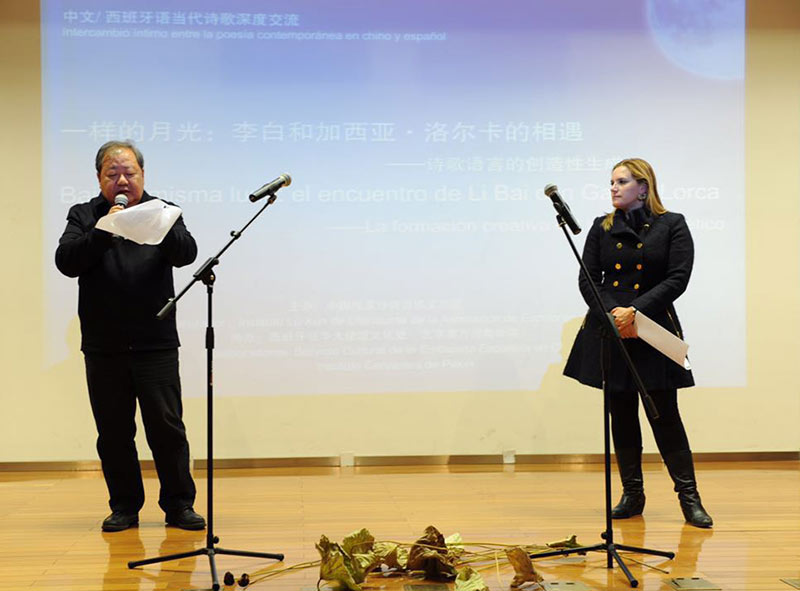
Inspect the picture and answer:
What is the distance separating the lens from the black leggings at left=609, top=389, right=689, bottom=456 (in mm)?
4207

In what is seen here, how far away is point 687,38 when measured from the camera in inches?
235

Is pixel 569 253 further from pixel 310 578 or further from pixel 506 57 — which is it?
pixel 310 578

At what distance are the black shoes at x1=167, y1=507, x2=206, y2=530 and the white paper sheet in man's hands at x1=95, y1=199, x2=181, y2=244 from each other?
120cm

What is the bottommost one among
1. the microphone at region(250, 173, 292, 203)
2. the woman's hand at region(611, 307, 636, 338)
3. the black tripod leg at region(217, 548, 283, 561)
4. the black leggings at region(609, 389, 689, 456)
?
the black tripod leg at region(217, 548, 283, 561)

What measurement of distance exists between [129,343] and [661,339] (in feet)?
6.90

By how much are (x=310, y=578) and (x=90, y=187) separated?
3.18 m

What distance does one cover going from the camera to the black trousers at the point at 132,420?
405 cm

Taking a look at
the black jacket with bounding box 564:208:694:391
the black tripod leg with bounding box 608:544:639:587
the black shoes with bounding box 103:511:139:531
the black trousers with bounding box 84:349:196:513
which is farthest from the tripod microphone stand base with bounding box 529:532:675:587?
the black shoes with bounding box 103:511:139:531

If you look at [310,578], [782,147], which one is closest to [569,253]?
[782,147]

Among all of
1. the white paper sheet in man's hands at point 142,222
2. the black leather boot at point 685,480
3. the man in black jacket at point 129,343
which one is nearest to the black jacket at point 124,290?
the man in black jacket at point 129,343

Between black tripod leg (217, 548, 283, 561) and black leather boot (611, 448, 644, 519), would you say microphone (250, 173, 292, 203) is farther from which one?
black leather boot (611, 448, 644, 519)

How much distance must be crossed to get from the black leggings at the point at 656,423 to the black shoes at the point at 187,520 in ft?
5.85

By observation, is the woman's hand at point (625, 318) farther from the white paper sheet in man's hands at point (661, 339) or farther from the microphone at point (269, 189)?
the microphone at point (269, 189)

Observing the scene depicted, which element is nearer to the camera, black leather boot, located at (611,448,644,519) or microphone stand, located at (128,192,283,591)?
microphone stand, located at (128,192,283,591)
